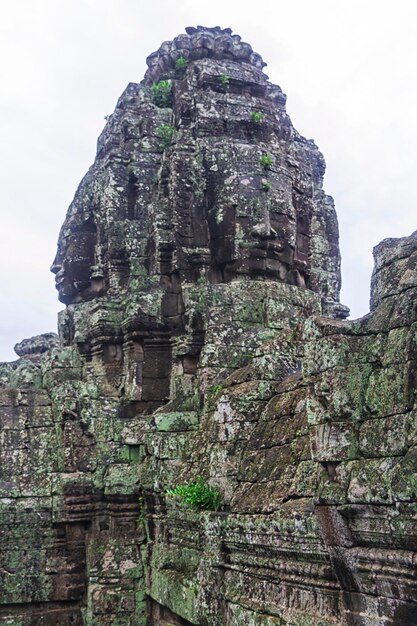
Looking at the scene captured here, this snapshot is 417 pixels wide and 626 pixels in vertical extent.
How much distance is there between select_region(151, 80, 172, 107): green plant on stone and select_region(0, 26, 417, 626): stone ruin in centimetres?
2

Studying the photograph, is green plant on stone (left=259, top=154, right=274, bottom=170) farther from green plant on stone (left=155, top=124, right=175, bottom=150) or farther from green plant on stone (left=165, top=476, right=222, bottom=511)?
green plant on stone (left=165, top=476, right=222, bottom=511)

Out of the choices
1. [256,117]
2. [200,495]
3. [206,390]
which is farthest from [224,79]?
[200,495]

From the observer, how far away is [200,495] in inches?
334

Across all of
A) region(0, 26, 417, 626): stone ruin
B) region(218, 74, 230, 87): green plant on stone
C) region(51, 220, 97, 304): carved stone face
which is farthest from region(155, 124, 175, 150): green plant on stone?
region(51, 220, 97, 304): carved stone face

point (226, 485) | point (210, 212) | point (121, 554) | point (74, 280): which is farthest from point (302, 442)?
point (74, 280)

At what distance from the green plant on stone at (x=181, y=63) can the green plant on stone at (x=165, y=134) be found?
1035 mm

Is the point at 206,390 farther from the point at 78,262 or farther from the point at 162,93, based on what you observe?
the point at 162,93

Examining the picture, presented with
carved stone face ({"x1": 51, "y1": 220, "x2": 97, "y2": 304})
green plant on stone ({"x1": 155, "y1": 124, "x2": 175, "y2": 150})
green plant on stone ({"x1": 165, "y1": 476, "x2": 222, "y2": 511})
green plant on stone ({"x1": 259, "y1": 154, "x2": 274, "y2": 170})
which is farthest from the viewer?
carved stone face ({"x1": 51, "y1": 220, "x2": 97, "y2": 304})

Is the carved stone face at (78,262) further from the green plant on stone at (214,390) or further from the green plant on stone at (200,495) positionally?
the green plant on stone at (200,495)

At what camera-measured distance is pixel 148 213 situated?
1223 cm

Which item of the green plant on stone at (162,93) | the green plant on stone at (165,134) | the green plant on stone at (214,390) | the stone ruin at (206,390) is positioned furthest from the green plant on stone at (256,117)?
the green plant on stone at (214,390)

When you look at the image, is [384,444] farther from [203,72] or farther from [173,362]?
[203,72]

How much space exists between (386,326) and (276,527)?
6.36 feet

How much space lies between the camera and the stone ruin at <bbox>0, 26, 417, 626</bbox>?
19.0 ft
